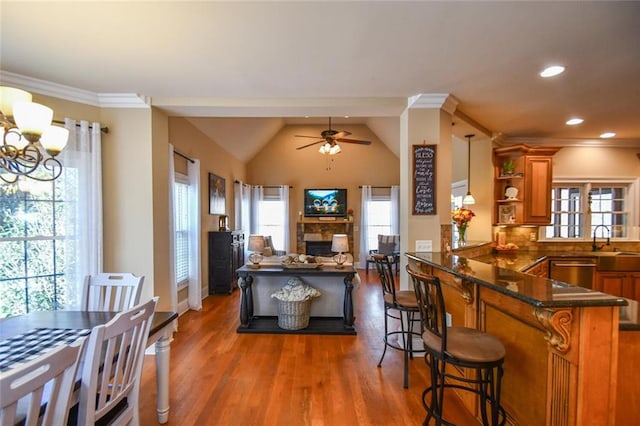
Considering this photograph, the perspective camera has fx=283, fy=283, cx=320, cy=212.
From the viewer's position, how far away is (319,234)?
7.96m

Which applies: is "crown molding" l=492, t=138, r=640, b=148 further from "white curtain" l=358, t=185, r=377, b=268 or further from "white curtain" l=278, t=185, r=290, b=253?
"white curtain" l=278, t=185, r=290, b=253

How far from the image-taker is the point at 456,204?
5.62 meters

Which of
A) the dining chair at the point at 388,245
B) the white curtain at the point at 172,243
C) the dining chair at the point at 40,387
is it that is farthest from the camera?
the dining chair at the point at 388,245

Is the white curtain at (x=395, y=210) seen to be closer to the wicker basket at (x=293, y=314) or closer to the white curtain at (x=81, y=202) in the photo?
the wicker basket at (x=293, y=314)

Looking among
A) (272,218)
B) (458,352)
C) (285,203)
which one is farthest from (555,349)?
(272,218)

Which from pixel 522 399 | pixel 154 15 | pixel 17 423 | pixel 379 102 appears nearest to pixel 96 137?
pixel 154 15

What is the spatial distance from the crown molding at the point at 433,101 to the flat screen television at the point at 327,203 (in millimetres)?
5008

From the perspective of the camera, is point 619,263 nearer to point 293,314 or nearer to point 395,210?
point 395,210

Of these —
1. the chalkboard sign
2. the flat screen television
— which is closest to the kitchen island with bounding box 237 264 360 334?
the chalkboard sign

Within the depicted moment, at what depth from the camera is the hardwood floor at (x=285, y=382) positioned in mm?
2035

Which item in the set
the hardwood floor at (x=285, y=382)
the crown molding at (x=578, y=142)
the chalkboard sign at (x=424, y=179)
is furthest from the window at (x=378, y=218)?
the chalkboard sign at (x=424, y=179)

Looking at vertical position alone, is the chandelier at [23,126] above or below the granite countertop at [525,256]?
above

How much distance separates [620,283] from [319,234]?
583cm

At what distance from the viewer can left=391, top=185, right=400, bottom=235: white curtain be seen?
25.6 feet
